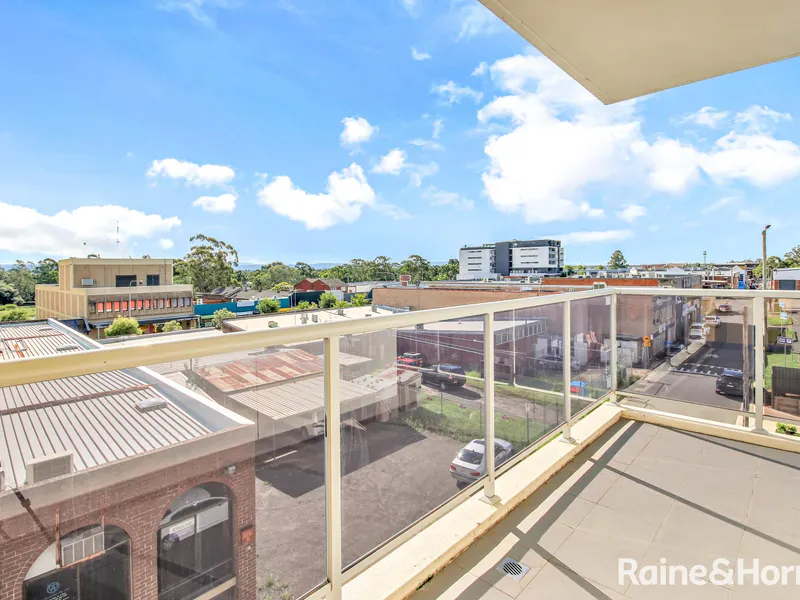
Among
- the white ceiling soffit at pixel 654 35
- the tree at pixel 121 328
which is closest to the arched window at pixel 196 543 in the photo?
the white ceiling soffit at pixel 654 35

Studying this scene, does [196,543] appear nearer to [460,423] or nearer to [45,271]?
[460,423]

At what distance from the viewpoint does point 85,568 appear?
0.63m

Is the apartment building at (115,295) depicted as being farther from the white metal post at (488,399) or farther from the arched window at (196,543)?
the arched window at (196,543)

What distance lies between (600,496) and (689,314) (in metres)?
1.52

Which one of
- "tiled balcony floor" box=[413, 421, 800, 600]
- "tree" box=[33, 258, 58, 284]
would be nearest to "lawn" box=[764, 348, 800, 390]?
"tiled balcony floor" box=[413, 421, 800, 600]

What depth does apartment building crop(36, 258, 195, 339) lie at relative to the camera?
27.2 meters

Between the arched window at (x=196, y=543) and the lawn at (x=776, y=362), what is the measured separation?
9.33 ft

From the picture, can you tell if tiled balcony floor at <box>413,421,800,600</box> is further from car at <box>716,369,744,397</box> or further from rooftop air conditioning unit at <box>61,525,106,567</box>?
rooftop air conditioning unit at <box>61,525,106,567</box>

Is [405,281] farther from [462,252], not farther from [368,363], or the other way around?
[462,252]

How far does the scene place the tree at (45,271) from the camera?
47.7m

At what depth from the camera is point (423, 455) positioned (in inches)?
50.3

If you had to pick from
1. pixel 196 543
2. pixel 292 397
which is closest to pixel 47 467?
pixel 196 543

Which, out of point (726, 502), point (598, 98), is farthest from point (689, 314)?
point (598, 98)

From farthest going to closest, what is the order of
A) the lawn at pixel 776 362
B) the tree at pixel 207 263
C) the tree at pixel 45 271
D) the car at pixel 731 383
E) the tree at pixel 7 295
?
the tree at pixel 45 271
the tree at pixel 207 263
the tree at pixel 7 295
the car at pixel 731 383
the lawn at pixel 776 362
